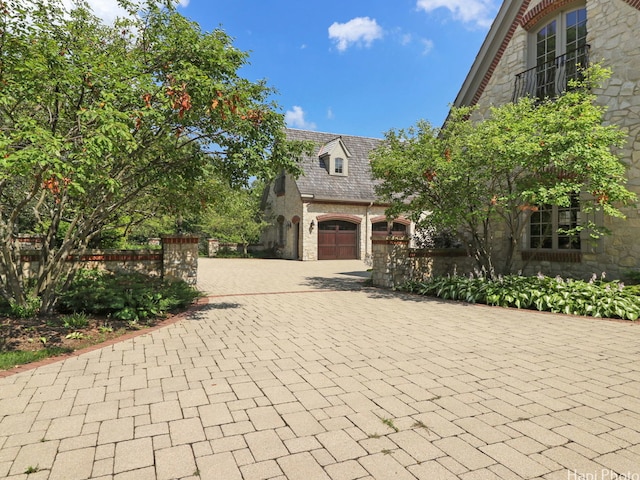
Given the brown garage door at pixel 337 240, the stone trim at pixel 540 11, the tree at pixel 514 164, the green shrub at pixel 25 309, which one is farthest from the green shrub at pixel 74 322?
the brown garage door at pixel 337 240

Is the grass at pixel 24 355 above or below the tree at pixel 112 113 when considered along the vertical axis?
below

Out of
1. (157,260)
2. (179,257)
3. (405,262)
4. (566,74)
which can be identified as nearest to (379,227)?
(405,262)

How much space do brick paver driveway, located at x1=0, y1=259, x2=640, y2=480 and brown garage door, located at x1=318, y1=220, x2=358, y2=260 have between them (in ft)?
57.1

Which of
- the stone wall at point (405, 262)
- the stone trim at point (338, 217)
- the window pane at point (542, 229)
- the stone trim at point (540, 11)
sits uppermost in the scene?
the stone trim at point (540, 11)

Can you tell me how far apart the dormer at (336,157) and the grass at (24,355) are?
20.6 meters

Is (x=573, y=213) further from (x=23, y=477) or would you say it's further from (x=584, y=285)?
(x=23, y=477)

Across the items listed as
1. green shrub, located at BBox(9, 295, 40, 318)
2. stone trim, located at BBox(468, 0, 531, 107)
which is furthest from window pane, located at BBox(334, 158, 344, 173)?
green shrub, located at BBox(9, 295, 40, 318)

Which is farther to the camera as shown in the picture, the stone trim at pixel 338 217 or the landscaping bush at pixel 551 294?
the stone trim at pixel 338 217

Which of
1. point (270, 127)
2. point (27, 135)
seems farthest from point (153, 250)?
point (27, 135)

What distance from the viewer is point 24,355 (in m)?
4.72

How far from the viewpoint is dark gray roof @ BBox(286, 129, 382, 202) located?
76.1 feet

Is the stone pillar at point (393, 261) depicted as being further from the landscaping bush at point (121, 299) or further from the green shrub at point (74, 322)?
the green shrub at point (74, 322)

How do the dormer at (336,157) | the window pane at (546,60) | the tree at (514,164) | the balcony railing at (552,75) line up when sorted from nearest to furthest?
the tree at (514,164)
the balcony railing at (552,75)
the window pane at (546,60)
the dormer at (336,157)

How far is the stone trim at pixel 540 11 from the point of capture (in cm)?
1031
